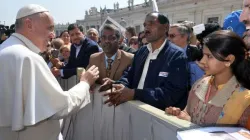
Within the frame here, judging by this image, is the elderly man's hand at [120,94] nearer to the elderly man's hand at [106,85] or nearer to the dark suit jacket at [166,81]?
the dark suit jacket at [166,81]

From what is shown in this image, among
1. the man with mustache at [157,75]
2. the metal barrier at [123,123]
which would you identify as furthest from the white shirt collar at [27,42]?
the metal barrier at [123,123]

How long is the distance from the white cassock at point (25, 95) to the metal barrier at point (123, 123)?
66 centimetres

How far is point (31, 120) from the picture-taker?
2.09 meters

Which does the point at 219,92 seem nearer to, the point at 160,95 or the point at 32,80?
the point at 160,95

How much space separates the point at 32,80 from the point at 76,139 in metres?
2.28

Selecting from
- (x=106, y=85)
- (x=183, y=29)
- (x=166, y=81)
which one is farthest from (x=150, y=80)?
(x=183, y=29)

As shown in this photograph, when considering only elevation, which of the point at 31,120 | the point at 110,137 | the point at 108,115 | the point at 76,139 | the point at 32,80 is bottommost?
the point at 76,139

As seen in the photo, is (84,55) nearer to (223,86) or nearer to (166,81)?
(166,81)

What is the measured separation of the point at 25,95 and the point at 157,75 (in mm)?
1364

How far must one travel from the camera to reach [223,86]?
1.99 meters

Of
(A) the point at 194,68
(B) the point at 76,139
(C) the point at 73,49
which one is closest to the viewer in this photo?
(A) the point at 194,68

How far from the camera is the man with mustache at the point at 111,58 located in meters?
3.58

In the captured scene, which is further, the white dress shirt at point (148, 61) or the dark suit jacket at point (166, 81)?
the white dress shirt at point (148, 61)

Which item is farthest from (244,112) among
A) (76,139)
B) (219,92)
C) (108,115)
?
(76,139)
